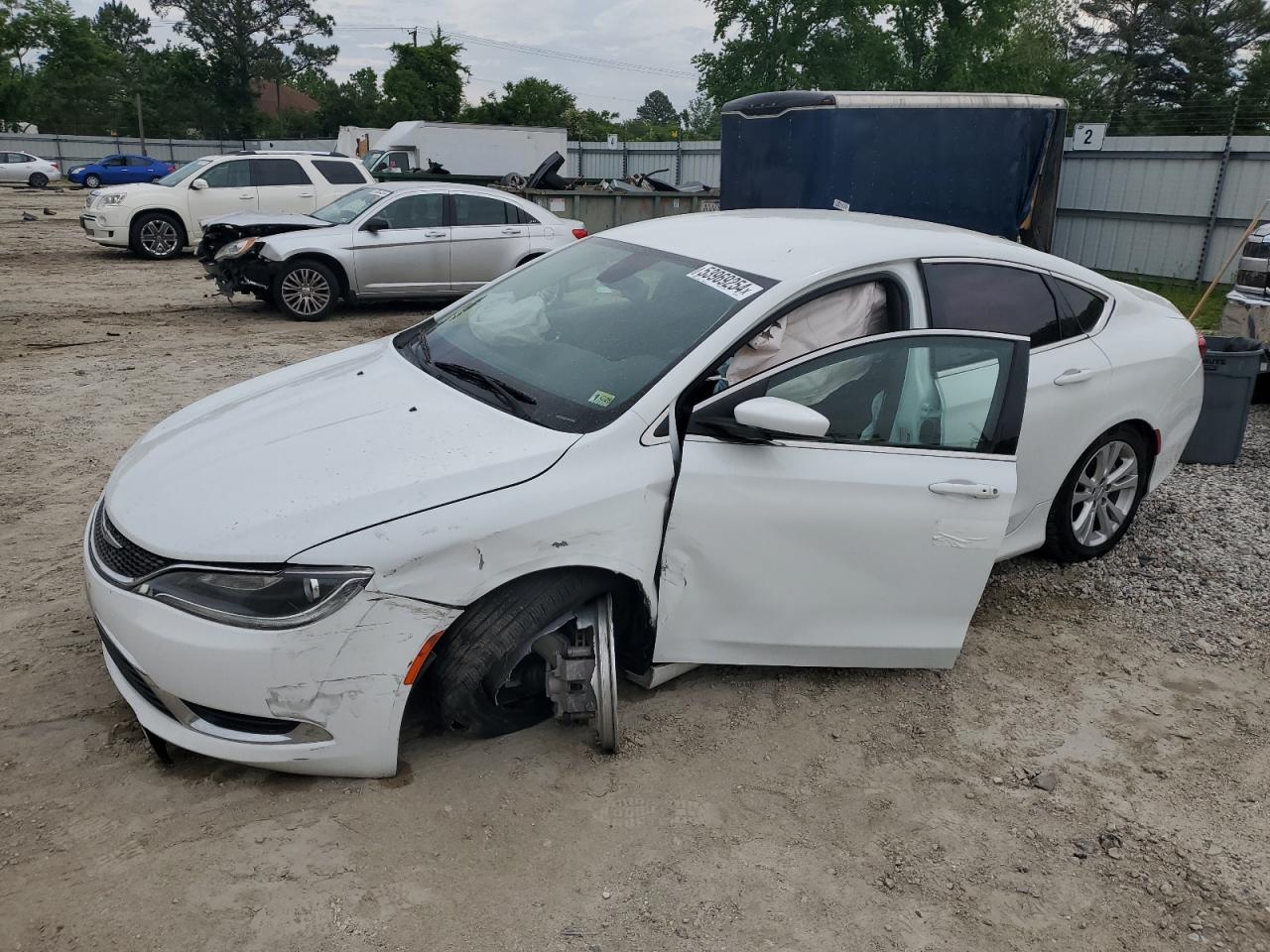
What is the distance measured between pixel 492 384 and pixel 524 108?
182ft

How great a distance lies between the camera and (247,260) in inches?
423

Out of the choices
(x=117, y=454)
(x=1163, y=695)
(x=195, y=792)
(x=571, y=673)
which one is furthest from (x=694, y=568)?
(x=117, y=454)

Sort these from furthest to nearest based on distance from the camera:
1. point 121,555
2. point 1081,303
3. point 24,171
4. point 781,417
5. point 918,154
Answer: point 24,171 < point 918,154 < point 1081,303 < point 781,417 < point 121,555

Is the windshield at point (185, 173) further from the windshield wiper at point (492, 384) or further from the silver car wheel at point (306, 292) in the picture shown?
the windshield wiper at point (492, 384)

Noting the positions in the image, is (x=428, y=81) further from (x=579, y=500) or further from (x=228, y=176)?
(x=579, y=500)

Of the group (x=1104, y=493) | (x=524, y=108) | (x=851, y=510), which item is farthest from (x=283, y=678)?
(x=524, y=108)

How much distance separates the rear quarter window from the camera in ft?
50.5

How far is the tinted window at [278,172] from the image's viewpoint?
15.0 meters

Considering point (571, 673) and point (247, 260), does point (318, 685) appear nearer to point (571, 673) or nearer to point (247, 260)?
point (571, 673)

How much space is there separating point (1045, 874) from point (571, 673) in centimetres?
146

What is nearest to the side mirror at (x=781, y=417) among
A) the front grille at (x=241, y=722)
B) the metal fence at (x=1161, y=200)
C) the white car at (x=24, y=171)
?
the front grille at (x=241, y=722)

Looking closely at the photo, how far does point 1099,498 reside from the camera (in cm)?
456

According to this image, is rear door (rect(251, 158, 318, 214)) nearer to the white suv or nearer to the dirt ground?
the white suv

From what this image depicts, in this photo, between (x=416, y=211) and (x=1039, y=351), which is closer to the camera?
(x=1039, y=351)
